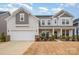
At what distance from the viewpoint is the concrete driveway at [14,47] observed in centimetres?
961

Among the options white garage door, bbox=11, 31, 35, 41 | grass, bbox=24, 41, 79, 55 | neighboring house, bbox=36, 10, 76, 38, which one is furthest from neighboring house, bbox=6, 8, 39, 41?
grass, bbox=24, 41, 79, 55

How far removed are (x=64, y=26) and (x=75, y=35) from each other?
0.46m

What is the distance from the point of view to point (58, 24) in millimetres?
10086

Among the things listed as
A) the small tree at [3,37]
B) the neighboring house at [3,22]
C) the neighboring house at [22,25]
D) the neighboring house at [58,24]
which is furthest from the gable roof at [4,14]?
the neighboring house at [58,24]

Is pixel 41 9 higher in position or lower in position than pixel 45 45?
higher

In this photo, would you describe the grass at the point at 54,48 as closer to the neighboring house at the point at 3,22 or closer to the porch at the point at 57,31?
the porch at the point at 57,31

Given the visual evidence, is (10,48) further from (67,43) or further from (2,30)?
(67,43)

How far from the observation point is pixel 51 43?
32.3ft

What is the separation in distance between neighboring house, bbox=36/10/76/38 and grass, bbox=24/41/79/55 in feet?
1.05

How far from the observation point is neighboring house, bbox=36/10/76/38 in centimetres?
990

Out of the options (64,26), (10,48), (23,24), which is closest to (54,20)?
(64,26)

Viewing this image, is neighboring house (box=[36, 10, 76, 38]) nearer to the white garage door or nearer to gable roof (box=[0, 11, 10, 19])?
the white garage door
